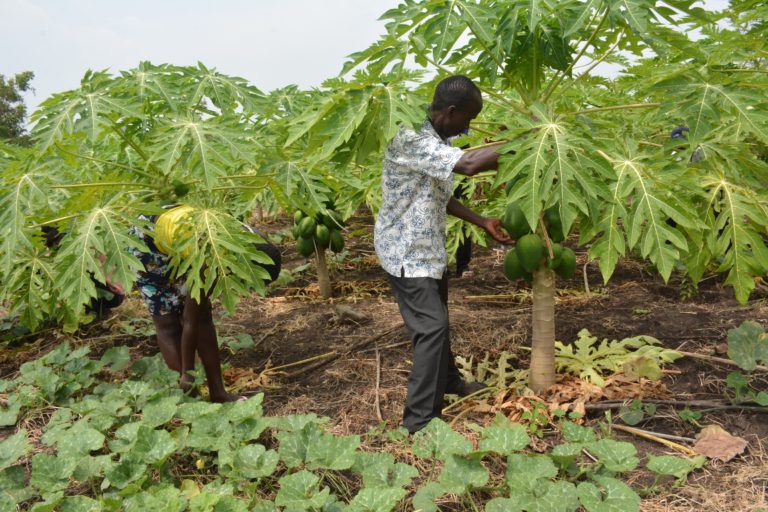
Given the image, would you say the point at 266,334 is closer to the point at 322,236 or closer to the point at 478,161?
the point at 322,236

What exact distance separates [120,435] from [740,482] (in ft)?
7.55

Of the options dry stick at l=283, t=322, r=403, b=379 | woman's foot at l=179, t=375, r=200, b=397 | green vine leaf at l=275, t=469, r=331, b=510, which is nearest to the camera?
green vine leaf at l=275, t=469, r=331, b=510

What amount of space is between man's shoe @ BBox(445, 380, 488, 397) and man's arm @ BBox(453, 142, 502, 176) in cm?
118

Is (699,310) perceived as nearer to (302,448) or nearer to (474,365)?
(474,365)

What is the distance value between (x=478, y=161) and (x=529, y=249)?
48 cm

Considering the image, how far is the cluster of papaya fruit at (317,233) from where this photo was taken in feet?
16.0

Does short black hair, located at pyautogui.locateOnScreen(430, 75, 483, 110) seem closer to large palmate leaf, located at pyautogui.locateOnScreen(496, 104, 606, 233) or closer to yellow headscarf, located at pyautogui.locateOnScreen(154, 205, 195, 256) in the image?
large palmate leaf, located at pyautogui.locateOnScreen(496, 104, 606, 233)

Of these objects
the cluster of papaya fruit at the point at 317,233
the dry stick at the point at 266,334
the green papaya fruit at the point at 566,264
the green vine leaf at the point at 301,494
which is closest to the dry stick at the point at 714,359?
the green papaya fruit at the point at 566,264

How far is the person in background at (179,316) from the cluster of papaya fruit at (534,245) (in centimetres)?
111

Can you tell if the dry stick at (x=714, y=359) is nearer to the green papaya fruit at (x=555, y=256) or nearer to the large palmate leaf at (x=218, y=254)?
the green papaya fruit at (x=555, y=256)

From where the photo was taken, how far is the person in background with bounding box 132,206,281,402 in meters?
2.90

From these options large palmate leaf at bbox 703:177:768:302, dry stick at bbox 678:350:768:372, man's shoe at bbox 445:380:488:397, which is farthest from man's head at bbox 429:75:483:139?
dry stick at bbox 678:350:768:372

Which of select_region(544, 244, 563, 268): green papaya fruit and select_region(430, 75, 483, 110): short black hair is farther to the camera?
select_region(544, 244, 563, 268): green papaya fruit

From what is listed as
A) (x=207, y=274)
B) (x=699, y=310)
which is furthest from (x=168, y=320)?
(x=699, y=310)
